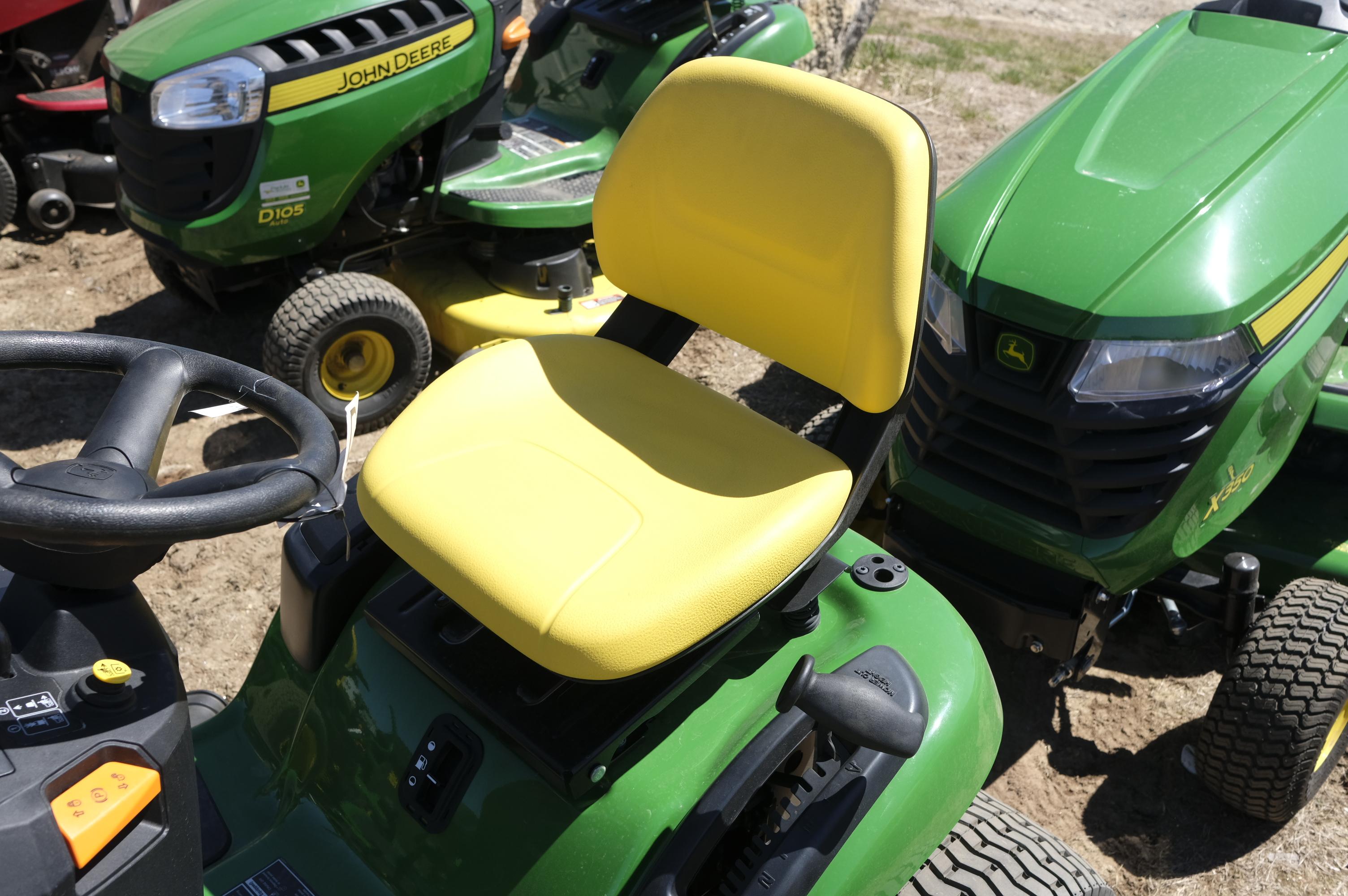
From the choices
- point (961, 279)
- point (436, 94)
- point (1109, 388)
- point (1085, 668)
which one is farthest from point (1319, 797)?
point (436, 94)

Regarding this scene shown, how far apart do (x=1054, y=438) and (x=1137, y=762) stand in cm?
87

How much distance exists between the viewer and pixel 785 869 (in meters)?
1.24

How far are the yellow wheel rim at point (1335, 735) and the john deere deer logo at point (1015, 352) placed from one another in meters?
0.99

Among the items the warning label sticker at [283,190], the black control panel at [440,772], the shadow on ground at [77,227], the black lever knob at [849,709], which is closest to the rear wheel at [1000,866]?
the black lever knob at [849,709]

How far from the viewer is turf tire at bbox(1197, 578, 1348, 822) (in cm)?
196

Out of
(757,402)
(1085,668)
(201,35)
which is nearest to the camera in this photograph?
(1085,668)

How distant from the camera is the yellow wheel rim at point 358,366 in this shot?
3135 mm

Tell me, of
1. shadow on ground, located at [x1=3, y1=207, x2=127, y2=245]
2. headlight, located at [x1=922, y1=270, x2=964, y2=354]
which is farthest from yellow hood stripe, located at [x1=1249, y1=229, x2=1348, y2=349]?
shadow on ground, located at [x1=3, y1=207, x2=127, y2=245]

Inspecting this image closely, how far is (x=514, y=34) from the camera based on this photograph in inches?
127

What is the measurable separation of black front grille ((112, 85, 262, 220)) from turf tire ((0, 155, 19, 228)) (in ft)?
5.17

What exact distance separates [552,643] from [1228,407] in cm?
126

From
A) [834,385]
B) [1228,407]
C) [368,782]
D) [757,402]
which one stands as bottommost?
[757,402]

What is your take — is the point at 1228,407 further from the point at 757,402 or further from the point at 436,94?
the point at 436,94

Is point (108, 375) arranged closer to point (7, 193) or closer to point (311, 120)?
point (7, 193)
